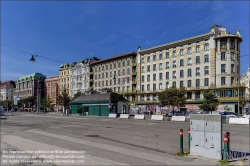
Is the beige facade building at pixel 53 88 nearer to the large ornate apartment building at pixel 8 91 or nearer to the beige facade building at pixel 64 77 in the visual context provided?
the beige facade building at pixel 64 77

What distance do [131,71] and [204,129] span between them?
64800mm

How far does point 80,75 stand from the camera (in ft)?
298

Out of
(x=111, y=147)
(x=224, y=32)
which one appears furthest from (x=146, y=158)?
(x=224, y=32)

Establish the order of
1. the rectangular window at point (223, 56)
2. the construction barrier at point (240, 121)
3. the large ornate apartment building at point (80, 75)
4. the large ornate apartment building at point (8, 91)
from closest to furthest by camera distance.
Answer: the construction barrier at point (240, 121)
the rectangular window at point (223, 56)
the large ornate apartment building at point (80, 75)
the large ornate apartment building at point (8, 91)

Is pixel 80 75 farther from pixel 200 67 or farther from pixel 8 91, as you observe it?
pixel 8 91

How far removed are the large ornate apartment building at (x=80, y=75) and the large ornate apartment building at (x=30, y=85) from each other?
2837cm

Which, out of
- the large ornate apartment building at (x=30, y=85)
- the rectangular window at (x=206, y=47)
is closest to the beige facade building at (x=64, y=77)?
the large ornate apartment building at (x=30, y=85)

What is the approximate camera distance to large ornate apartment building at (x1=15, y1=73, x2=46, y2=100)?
11625 centimetres

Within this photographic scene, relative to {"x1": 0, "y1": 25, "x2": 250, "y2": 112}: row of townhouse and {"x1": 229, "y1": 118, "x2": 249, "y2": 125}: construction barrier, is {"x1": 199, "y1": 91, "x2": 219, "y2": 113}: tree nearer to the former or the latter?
{"x1": 0, "y1": 25, "x2": 250, "y2": 112}: row of townhouse

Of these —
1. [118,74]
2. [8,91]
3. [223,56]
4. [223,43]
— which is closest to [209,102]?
[223,56]

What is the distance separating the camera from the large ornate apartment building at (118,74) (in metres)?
73.2

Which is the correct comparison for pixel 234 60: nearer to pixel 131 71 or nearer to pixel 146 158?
pixel 131 71

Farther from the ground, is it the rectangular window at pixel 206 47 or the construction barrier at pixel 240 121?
the rectangular window at pixel 206 47

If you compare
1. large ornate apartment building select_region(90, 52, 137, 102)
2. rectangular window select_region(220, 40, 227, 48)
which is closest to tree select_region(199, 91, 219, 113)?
rectangular window select_region(220, 40, 227, 48)
